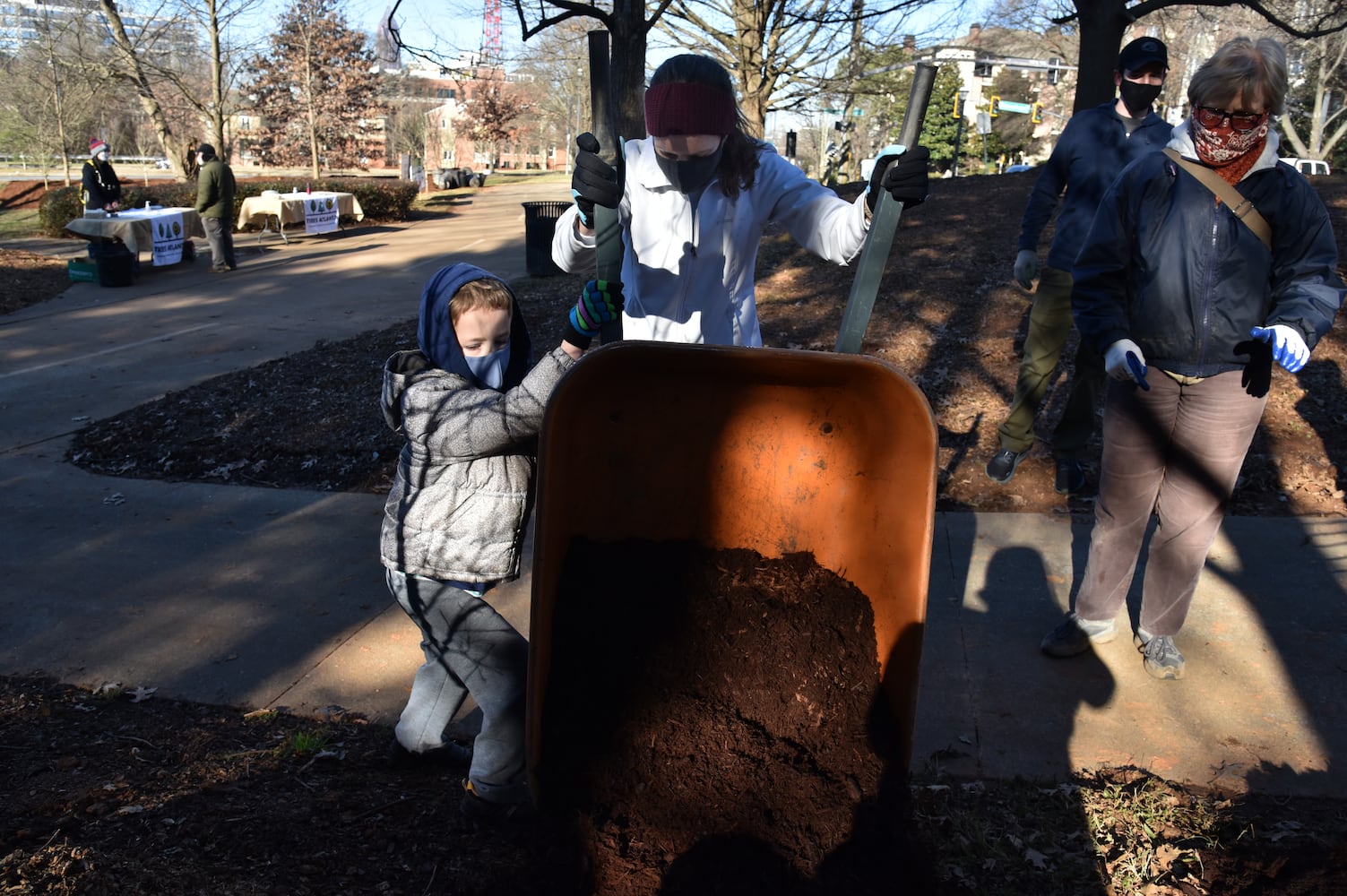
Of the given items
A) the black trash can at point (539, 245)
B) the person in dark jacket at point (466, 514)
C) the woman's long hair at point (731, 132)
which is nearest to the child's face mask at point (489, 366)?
the person in dark jacket at point (466, 514)

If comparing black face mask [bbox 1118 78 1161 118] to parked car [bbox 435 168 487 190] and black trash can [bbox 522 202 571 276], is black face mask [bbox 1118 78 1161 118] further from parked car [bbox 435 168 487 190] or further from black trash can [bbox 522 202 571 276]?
parked car [bbox 435 168 487 190]

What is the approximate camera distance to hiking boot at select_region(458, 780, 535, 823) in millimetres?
2547

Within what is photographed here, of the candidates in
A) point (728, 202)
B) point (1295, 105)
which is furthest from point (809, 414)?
point (1295, 105)

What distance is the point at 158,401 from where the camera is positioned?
23.8 feet

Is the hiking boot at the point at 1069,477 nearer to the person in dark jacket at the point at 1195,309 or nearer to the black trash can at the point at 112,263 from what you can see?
the person in dark jacket at the point at 1195,309

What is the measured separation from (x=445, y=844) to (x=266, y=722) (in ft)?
3.55

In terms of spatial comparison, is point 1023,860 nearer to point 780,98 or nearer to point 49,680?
point 49,680

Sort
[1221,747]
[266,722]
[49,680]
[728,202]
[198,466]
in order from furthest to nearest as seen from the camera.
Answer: [198,466]
[49,680]
[266,722]
[1221,747]
[728,202]

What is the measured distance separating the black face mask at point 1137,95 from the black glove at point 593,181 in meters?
2.80

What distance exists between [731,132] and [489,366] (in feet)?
2.96

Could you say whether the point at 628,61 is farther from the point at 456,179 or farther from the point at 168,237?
the point at 456,179

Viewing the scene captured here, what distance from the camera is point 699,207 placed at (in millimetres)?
2758

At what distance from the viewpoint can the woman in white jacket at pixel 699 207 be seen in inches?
102

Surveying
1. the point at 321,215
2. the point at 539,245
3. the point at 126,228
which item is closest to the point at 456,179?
the point at 321,215
